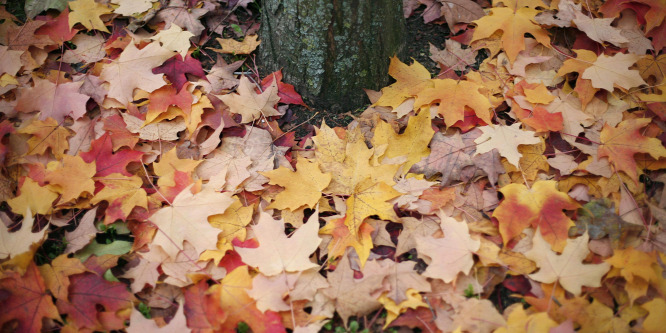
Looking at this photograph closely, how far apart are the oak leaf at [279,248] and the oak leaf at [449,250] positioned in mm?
425

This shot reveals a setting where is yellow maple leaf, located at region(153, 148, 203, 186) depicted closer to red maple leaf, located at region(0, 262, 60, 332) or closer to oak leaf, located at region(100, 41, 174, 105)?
oak leaf, located at region(100, 41, 174, 105)

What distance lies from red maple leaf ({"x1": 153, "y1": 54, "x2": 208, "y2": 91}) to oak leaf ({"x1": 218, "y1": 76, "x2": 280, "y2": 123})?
0.77 ft

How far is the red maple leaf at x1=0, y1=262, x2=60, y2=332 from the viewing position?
1.60m

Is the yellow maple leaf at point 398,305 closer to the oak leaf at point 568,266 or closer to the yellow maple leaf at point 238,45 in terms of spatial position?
the oak leaf at point 568,266

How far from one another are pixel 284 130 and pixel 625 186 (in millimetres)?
1554

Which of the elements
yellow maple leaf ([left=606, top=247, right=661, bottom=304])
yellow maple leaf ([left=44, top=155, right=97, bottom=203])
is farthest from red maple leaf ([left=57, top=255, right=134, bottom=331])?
yellow maple leaf ([left=606, top=247, right=661, bottom=304])

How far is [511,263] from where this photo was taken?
1.73 metres

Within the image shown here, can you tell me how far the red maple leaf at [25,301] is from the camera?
1.60 metres

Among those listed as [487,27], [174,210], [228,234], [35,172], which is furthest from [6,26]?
[487,27]

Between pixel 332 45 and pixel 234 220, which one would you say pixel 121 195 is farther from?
pixel 332 45

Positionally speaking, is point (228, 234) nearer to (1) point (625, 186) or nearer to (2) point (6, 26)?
(1) point (625, 186)

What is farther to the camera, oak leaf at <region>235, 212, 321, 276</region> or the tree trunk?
the tree trunk

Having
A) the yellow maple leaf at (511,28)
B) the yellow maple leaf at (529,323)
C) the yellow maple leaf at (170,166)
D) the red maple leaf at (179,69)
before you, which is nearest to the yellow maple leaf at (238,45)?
the red maple leaf at (179,69)

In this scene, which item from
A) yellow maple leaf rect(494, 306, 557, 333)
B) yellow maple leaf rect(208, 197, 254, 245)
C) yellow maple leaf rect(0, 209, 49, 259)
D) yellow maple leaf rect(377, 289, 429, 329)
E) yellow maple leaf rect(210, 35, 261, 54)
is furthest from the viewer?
yellow maple leaf rect(210, 35, 261, 54)
